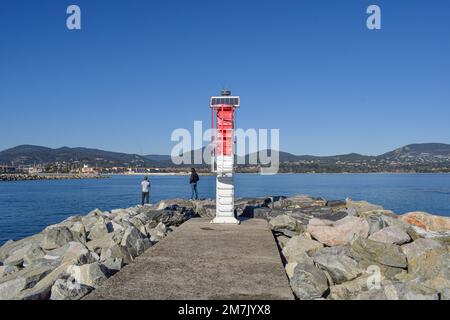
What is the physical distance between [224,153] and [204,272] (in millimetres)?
5665

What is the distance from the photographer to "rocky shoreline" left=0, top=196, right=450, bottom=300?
5.97 metres

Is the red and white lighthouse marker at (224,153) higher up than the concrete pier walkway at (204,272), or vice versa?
the red and white lighthouse marker at (224,153)

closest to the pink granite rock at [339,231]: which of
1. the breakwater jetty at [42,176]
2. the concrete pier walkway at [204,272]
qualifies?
the concrete pier walkway at [204,272]

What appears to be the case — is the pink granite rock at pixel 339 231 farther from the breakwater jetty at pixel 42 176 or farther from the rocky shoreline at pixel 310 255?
the breakwater jetty at pixel 42 176

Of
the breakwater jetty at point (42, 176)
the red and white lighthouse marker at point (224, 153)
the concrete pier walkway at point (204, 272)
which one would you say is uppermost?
the red and white lighthouse marker at point (224, 153)

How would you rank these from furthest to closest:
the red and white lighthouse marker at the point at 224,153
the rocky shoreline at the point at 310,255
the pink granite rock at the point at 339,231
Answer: the red and white lighthouse marker at the point at 224,153 < the pink granite rock at the point at 339,231 < the rocky shoreline at the point at 310,255

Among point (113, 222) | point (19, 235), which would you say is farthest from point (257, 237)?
point (19, 235)

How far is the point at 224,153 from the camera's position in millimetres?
11344

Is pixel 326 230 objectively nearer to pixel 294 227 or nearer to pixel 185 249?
pixel 294 227

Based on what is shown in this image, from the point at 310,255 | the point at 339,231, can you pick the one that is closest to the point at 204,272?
the point at 310,255

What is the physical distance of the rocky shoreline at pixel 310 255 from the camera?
5.97 meters

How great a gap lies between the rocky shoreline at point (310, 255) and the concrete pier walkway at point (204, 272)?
566 mm

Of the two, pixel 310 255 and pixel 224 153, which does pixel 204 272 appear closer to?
pixel 310 255
